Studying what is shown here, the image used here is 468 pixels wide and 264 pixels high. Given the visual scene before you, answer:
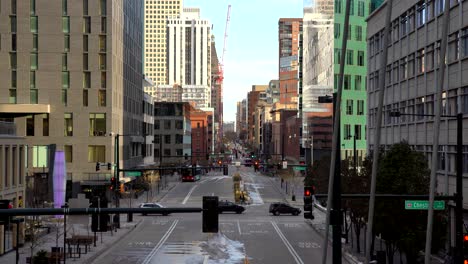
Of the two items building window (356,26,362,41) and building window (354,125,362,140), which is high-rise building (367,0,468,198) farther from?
building window (354,125,362,140)

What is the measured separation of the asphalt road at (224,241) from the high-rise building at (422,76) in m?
10.5

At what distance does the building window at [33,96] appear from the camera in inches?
3049

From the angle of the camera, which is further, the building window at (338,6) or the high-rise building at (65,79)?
the building window at (338,6)

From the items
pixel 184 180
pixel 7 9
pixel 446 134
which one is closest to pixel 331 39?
pixel 184 180

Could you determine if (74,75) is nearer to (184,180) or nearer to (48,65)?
(48,65)

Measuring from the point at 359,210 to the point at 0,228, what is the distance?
2053 cm

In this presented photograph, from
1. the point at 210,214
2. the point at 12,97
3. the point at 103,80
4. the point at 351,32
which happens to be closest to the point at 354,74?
the point at 351,32

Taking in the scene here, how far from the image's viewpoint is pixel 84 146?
7894cm

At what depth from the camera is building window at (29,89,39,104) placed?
77438 millimetres

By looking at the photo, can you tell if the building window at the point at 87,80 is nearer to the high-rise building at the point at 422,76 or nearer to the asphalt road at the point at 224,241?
the asphalt road at the point at 224,241

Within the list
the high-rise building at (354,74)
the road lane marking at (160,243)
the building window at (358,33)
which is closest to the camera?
the road lane marking at (160,243)

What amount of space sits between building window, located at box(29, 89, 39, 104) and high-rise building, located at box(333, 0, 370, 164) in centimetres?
4368

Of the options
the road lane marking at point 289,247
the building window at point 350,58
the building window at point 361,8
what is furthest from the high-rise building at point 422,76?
the building window at point 361,8

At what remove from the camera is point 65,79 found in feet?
258
